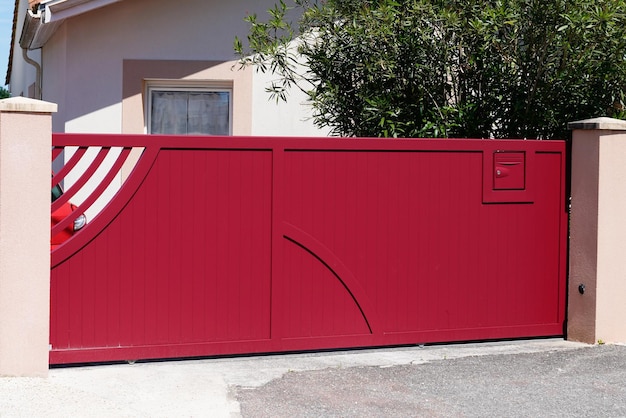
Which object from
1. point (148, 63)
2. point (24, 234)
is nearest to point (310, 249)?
point (24, 234)

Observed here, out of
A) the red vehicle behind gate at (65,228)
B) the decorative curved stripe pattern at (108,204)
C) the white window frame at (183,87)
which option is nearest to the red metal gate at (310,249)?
the decorative curved stripe pattern at (108,204)

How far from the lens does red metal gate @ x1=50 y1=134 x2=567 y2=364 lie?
7.43 metres

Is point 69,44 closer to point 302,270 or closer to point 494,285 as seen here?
point 302,270

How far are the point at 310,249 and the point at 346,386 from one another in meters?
1.33

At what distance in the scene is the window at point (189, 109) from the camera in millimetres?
12078

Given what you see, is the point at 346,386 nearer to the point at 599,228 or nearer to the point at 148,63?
the point at 599,228

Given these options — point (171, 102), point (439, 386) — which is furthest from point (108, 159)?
point (439, 386)

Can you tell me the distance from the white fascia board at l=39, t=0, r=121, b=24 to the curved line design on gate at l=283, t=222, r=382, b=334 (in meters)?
4.68

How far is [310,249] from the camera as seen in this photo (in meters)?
7.89

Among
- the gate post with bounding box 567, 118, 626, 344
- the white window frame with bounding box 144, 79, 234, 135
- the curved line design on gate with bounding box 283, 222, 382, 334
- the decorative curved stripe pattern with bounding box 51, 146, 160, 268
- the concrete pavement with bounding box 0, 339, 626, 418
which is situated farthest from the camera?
the white window frame with bounding box 144, 79, 234, 135

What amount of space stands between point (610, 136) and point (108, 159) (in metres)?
5.97

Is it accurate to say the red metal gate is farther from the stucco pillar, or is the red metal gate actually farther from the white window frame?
the white window frame

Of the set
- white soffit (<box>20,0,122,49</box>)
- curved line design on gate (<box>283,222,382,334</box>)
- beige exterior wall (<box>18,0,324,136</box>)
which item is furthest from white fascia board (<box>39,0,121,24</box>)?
curved line design on gate (<box>283,222,382,334</box>)

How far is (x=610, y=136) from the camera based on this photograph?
834 cm
